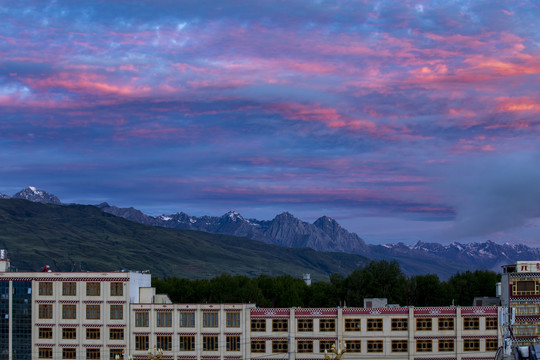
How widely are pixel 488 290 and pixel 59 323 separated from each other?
114 metres

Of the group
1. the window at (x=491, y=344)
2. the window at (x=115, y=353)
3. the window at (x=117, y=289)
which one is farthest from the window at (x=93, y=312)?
the window at (x=491, y=344)

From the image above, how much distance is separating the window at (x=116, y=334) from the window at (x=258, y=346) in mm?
23617

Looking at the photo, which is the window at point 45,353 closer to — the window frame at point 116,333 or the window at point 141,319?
the window frame at point 116,333

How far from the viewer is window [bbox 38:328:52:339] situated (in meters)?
134

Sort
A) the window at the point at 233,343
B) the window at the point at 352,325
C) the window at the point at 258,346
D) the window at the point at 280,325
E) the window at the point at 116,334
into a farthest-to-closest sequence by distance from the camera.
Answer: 1. the window at the point at 116,334
2. the window at the point at 233,343
3. the window at the point at 280,325
4. the window at the point at 258,346
5. the window at the point at 352,325

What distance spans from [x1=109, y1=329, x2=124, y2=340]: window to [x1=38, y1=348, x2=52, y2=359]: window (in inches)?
455

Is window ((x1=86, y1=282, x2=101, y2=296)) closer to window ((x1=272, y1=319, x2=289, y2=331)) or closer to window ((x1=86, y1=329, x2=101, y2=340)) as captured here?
window ((x1=86, y1=329, x2=101, y2=340))

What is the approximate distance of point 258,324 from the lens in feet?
424

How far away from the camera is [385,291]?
614ft

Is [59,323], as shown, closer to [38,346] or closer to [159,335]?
[38,346]

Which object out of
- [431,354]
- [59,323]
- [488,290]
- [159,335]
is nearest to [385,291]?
[488,290]

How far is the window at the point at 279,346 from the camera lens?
128m

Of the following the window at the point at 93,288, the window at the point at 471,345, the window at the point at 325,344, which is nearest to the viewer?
the window at the point at 471,345

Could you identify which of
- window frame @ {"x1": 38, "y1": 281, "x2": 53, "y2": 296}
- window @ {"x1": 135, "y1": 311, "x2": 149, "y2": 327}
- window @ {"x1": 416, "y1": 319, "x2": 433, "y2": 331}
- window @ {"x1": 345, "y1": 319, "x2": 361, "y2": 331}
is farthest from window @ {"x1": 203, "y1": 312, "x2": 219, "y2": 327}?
window @ {"x1": 416, "y1": 319, "x2": 433, "y2": 331}
